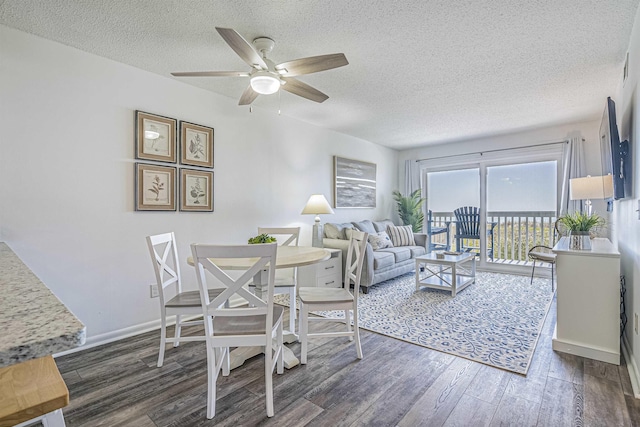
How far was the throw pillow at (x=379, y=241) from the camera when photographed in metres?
4.57

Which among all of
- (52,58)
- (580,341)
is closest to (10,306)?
(52,58)

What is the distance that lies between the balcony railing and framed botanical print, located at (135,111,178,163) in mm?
5215

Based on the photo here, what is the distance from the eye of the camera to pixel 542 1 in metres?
1.92

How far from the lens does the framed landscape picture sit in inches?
202

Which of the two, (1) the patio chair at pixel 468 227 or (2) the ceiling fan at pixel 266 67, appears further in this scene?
(1) the patio chair at pixel 468 227

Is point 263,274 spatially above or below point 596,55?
below

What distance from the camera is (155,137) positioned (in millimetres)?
2951

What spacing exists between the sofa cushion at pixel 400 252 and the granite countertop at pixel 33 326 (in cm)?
415

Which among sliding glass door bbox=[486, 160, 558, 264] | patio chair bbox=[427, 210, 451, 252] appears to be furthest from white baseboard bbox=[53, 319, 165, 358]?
sliding glass door bbox=[486, 160, 558, 264]

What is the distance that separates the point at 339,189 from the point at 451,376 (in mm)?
3471

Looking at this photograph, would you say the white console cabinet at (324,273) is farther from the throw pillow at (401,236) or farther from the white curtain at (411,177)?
the white curtain at (411,177)

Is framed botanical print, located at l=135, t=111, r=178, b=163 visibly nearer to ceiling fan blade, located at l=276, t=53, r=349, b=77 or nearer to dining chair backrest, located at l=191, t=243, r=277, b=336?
ceiling fan blade, located at l=276, t=53, r=349, b=77

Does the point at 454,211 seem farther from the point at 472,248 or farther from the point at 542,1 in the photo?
the point at 542,1

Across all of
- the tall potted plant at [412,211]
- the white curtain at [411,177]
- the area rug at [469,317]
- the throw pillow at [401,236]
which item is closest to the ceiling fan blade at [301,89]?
the area rug at [469,317]
